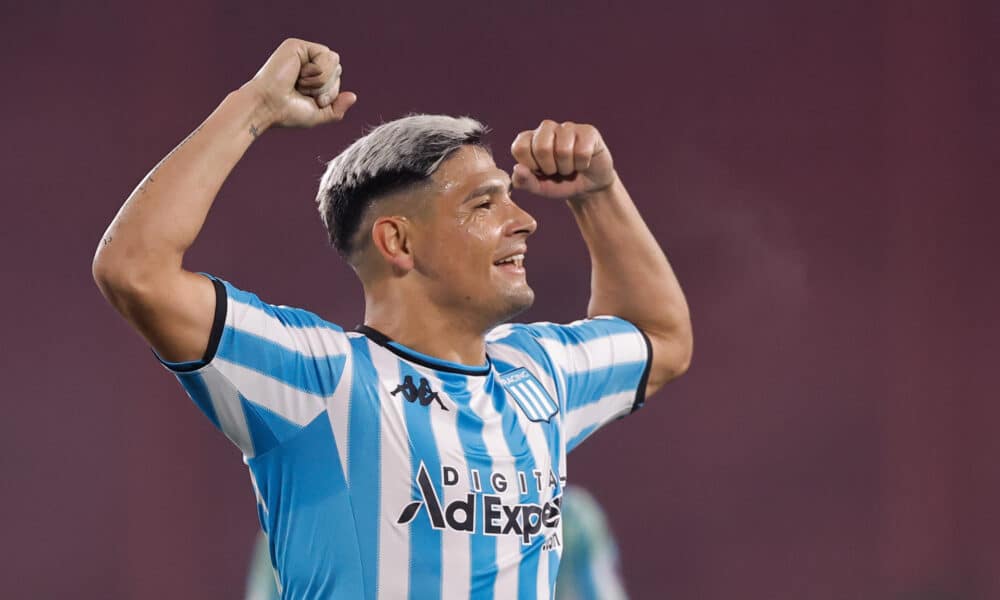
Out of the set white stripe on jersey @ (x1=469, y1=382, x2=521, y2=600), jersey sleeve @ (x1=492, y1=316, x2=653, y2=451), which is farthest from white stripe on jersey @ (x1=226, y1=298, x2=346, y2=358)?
jersey sleeve @ (x1=492, y1=316, x2=653, y2=451)

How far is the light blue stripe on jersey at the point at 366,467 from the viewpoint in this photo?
155 cm

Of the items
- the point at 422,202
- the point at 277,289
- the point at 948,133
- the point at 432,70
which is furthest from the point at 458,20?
Answer: the point at 422,202

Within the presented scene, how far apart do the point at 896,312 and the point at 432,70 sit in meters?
1.36

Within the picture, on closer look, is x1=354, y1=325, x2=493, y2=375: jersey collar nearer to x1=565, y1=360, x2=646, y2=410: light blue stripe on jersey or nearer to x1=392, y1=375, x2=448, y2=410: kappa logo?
x1=392, y1=375, x2=448, y2=410: kappa logo

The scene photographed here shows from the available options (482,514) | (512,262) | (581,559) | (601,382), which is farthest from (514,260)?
(581,559)

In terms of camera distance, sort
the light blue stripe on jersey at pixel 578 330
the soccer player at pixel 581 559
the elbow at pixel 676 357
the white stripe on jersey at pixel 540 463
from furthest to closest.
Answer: the soccer player at pixel 581 559, the elbow at pixel 676 357, the light blue stripe on jersey at pixel 578 330, the white stripe on jersey at pixel 540 463

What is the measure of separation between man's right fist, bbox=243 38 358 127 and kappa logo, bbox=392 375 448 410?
1.21ft

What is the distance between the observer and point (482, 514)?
1.62 m

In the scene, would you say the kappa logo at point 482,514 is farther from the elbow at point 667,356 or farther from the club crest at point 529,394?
the elbow at point 667,356

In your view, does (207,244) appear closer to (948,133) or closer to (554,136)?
(554,136)

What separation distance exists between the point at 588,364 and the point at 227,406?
647 mm

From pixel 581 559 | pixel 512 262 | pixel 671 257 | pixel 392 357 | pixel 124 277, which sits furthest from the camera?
pixel 671 257

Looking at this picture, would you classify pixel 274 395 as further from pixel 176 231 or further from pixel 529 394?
pixel 529 394

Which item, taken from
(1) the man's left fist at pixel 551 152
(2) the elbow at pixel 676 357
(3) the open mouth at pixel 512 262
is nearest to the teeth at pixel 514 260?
(3) the open mouth at pixel 512 262
